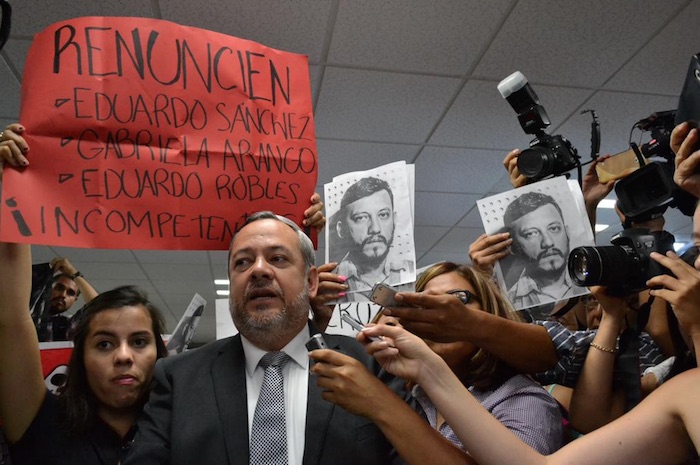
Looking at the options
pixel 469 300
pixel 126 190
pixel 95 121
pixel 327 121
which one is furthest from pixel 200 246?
pixel 327 121

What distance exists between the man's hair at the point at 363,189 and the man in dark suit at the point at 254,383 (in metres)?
0.13

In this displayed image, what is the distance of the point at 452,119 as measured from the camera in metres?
2.99

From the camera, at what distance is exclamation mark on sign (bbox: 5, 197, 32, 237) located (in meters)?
0.97

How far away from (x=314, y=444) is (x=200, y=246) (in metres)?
0.47

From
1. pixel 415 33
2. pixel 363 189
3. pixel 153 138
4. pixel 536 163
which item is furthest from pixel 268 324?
pixel 415 33

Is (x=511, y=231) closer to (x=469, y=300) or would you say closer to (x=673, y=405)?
(x=469, y=300)

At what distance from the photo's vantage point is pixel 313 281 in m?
1.15

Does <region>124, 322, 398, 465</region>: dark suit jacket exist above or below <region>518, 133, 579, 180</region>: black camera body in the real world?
below

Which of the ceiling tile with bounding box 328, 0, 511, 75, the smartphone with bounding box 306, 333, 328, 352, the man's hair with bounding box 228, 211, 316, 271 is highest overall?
the ceiling tile with bounding box 328, 0, 511, 75

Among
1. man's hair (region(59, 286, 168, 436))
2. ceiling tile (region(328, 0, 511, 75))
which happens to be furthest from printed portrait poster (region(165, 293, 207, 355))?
ceiling tile (region(328, 0, 511, 75))

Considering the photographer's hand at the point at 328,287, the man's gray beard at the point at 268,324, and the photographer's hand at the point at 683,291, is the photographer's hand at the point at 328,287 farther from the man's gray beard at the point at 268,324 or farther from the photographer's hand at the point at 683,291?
the photographer's hand at the point at 683,291

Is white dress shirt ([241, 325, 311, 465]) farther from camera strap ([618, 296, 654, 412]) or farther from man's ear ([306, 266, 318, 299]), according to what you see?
camera strap ([618, 296, 654, 412])

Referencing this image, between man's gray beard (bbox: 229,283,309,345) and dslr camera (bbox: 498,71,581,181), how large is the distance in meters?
0.61

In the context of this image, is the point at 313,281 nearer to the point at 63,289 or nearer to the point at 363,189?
the point at 363,189
